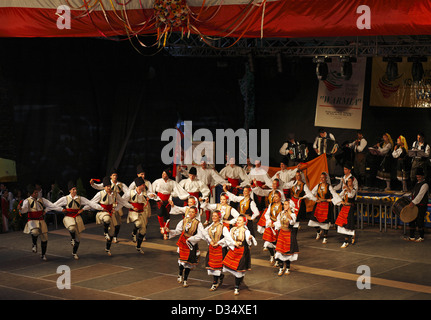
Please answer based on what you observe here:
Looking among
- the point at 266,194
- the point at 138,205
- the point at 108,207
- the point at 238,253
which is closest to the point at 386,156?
the point at 266,194

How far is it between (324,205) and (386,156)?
3.68m

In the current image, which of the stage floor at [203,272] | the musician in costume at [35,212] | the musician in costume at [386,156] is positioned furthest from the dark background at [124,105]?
the musician in costume at [35,212]

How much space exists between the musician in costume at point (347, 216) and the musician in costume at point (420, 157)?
2.89 m

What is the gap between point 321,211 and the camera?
1465 centimetres

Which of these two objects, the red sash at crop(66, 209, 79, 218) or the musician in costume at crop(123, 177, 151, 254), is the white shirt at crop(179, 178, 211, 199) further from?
the red sash at crop(66, 209, 79, 218)

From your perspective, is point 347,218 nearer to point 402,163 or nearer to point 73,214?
point 402,163

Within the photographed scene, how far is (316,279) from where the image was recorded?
1152 cm

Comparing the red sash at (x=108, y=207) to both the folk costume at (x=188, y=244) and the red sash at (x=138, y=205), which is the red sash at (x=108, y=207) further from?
Answer: the folk costume at (x=188, y=244)

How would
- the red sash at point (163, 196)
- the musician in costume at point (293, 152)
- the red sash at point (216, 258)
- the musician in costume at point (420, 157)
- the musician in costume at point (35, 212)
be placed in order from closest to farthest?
the red sash at point (216, 258)
the musician in costume at point (35, 212)
the red sash at point (163, 196)
the musician in costume at point (420, 157)
the musician in costume at point (293, 152)

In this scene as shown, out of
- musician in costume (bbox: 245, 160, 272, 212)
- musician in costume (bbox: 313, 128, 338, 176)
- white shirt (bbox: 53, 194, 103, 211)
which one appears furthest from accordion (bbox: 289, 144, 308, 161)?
white shirt (bbox: 53, 194, 103, 211)

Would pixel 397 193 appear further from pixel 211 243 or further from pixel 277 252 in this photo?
pixel 211 243

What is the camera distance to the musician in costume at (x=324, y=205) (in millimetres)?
14594

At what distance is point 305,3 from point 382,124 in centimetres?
943

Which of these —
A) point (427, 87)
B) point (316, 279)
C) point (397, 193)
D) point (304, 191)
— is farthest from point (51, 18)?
point (427, 87)
